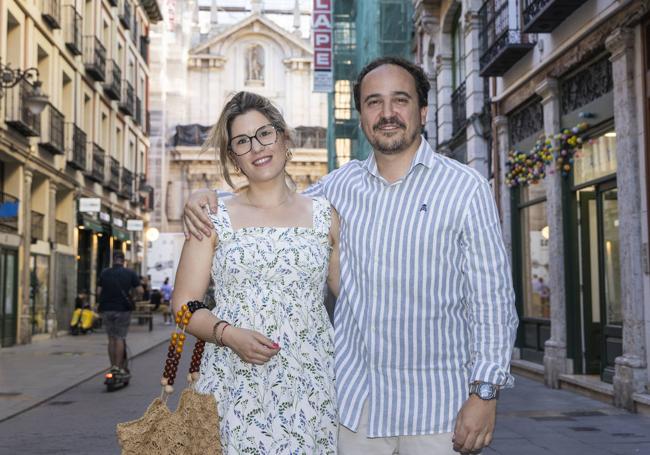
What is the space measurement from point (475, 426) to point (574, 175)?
382 inches

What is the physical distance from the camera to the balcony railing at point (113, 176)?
30.9 meters

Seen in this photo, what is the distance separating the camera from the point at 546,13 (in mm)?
11148

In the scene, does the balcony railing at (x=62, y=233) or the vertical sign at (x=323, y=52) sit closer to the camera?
the balcony railing at (x=62, y=233)

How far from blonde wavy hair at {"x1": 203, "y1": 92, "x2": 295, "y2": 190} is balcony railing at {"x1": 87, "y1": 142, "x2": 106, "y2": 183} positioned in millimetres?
25304

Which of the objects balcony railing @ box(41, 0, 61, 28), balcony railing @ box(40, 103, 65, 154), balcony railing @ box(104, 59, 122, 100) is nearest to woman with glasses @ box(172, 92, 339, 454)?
balcony railing @ box(40, 103, 65, 154)

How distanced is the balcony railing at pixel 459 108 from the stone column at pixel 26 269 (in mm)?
10095

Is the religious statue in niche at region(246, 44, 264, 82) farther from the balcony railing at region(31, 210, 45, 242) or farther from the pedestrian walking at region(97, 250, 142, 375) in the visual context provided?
the pedestrian walking at region(97, 250, 142, 375)

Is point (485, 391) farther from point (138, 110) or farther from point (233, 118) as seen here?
point (138, 110)

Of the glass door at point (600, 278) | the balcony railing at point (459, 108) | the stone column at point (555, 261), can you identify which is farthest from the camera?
the balcony railing at point (459, 108)

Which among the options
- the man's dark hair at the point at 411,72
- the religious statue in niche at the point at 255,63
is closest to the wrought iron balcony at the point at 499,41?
the man's dark hair at the point at 411,72

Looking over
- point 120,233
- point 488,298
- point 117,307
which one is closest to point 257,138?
point 488,298

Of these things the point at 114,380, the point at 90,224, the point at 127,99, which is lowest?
the point at 114,380

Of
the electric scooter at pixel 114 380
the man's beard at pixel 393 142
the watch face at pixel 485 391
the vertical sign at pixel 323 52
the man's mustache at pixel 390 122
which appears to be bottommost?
the electric scooter at pixel 114 380

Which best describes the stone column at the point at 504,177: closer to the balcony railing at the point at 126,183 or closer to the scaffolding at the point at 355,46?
the scaffolding at the point at 355,46
